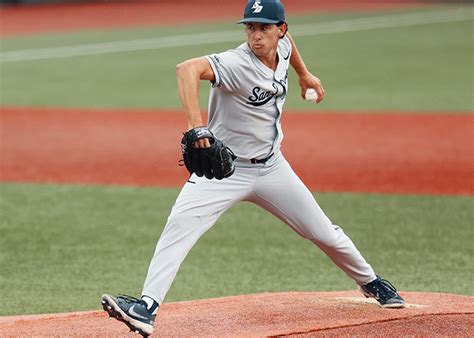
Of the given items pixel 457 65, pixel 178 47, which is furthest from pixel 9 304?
pixel 178 47

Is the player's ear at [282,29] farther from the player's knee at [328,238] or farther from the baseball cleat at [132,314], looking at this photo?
the baseball cleat at [132,314]

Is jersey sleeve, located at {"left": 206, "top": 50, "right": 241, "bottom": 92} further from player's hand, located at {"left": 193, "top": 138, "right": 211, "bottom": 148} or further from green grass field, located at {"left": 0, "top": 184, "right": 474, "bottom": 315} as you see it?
green grass field, located at {"left": 0, "top": 184, "right": 474, "bottom": 315}

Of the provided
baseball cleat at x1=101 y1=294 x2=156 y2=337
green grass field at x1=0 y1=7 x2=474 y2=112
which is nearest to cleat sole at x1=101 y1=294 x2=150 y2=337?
baseball cleat at x1=101 y1=294 x2=156 y2=337

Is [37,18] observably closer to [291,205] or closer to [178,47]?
[178,47]

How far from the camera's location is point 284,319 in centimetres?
597

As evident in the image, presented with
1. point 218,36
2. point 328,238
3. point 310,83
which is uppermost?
point 310,83

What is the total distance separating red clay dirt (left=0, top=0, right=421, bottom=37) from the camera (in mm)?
28094

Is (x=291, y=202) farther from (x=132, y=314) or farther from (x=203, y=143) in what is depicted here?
(x=132, y=314)

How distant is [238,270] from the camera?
25.9 feet

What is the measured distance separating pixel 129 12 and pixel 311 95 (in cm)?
2653

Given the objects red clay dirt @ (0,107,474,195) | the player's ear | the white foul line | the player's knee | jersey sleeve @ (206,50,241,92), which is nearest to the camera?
jersey sleeve @ (206,50,241,92)

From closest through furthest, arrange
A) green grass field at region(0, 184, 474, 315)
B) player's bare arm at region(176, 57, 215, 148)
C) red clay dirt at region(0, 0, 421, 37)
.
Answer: player's bare arm at region(176, 57, 215, 148) < green grass field at region(0, 184, 474, 315) < red clay dirt at region(0, 0, 421, 37)

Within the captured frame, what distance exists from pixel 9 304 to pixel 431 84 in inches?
477

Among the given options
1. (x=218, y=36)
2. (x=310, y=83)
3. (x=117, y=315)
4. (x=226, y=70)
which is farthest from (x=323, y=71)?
(x=117, y=315)
